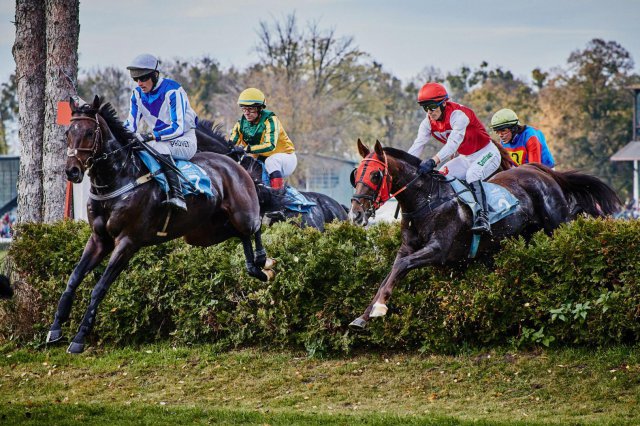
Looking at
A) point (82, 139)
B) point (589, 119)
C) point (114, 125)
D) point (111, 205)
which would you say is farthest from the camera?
point (589, 119)

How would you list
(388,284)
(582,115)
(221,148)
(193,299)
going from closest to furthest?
1. (388,284)
2. (193,299)
3. (221,148)
4. (582,115)

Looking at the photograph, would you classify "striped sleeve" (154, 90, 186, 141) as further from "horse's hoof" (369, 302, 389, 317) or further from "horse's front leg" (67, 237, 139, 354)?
"horse's hoof" (369, 302, 389, 317)

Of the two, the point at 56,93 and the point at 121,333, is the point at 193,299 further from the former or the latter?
the point at 56,93

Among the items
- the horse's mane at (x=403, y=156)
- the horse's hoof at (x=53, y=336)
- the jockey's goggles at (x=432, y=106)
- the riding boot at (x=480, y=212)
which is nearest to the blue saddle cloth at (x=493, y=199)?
the riding boot at (x=480, y=212)

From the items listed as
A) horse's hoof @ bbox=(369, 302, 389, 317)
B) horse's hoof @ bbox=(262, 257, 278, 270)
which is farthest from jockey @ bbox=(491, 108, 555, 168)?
horse's hoof @ bbox=(369, 302, 389, 317)

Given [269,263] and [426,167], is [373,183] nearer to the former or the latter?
[426,167]

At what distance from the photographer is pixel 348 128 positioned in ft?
190

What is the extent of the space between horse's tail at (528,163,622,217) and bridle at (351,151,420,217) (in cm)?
279

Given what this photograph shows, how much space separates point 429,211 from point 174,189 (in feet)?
7.94

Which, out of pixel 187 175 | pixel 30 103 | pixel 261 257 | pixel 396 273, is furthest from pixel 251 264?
pixel 30 103

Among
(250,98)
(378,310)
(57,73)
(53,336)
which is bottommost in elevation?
(53,336)

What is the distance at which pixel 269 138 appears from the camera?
37.4 ft

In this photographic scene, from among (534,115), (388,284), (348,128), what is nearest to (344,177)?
(348,128)

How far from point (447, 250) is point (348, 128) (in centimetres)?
4987
